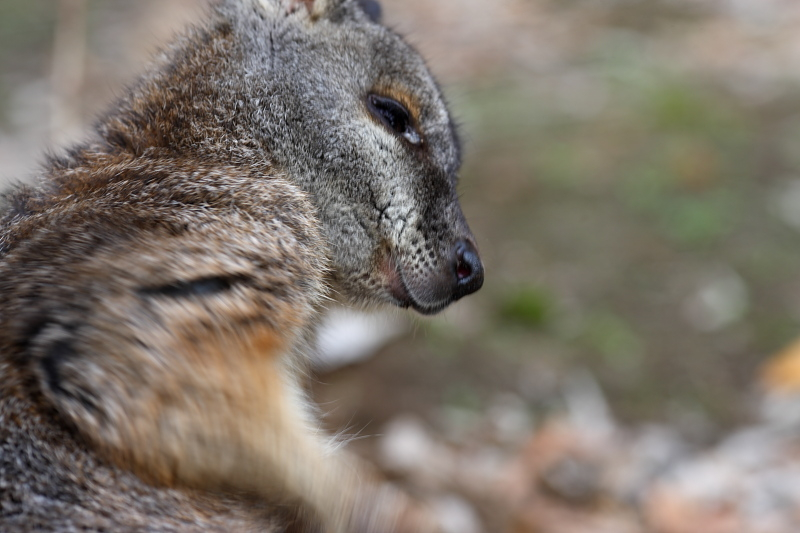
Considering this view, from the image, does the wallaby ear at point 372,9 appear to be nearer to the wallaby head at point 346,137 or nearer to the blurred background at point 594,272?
the wallaby head at point 346,137

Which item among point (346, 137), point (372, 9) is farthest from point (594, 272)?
point (346, 137)

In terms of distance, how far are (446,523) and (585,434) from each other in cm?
103

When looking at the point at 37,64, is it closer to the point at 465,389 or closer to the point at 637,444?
the point at 465,389

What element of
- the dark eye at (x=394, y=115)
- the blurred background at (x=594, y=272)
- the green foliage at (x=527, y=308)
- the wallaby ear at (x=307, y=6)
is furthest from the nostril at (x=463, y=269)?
the green foliage at (x=527, y=308)

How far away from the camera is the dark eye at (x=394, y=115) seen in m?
2.82

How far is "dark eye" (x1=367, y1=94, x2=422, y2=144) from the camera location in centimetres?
282

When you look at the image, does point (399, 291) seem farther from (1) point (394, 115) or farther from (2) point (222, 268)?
(2) point (222, 268)

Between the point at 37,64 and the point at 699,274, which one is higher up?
the point at 37,64

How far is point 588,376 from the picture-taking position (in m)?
4.75

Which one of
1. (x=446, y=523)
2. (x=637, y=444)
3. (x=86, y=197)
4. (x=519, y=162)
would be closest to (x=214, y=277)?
(x=86, y=197)

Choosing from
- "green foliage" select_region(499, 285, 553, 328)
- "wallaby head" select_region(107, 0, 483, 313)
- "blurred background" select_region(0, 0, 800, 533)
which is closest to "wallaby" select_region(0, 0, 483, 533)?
"wallaby head" select_region(107, 0, 483, 313)

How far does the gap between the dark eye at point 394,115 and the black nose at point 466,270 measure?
0.40m

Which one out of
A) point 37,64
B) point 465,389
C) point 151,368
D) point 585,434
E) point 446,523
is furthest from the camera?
point 37,64

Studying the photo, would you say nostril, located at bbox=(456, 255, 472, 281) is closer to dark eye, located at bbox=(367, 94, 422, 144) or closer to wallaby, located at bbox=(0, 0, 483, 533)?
wallaby, located at bbox=(0, 0, 483, 533)
